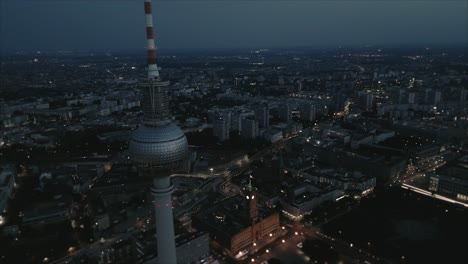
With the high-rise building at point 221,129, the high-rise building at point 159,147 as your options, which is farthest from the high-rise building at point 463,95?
the high-rise building at point 159,147

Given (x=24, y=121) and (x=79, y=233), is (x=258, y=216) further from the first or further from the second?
(x=24, y=121)

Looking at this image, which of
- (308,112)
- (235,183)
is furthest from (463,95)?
(235,183)

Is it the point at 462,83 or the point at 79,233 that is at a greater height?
the point at 462,83

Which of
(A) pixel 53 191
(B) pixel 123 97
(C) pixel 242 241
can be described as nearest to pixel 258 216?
Result: (C) pixel 242 241

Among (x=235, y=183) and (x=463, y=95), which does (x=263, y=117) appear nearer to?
(x=235, y=183)

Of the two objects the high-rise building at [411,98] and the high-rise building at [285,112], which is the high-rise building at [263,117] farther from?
the high-rise building at [411,98]

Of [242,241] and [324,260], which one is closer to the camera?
[324,260]
